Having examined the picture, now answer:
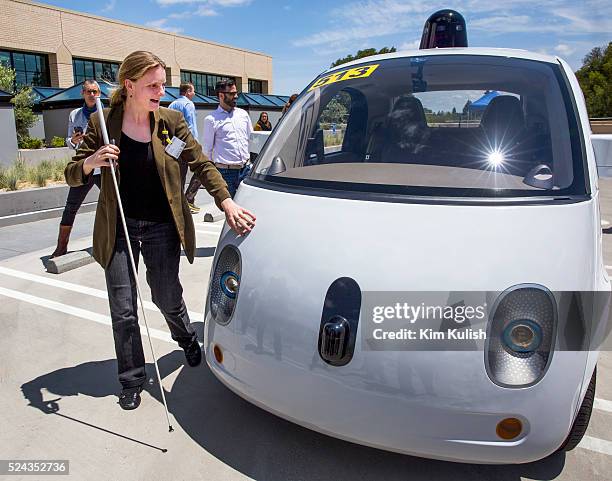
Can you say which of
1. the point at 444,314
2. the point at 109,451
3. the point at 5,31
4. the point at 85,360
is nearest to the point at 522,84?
the point at 444,314

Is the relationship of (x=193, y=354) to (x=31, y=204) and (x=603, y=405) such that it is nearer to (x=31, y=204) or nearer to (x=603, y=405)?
(x=603, y=405)

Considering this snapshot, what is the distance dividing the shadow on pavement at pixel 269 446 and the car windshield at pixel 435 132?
3.96 feet

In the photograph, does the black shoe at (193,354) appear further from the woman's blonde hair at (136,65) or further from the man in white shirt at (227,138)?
the man in white shirt at (227,138)

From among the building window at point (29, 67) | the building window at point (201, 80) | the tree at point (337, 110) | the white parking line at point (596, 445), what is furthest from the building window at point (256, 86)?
the white parking line at point (596, 445)

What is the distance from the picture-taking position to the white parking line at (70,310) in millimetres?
3734

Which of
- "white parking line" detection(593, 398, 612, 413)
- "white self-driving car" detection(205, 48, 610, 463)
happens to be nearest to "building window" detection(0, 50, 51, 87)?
"white self-driving car" detection(205, 48, 610, 463)

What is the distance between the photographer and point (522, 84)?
105 inches

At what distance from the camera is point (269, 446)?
2.38 m

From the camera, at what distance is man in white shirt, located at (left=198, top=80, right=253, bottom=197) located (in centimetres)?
581

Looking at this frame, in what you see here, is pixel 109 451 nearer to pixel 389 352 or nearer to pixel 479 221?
pixel 389 352

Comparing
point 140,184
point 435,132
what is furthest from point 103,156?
point 435,132

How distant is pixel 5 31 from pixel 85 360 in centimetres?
3185

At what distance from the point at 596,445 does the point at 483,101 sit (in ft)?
6.12

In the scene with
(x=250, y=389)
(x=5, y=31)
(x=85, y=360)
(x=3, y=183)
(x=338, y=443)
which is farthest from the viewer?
(x=5, y=31)
